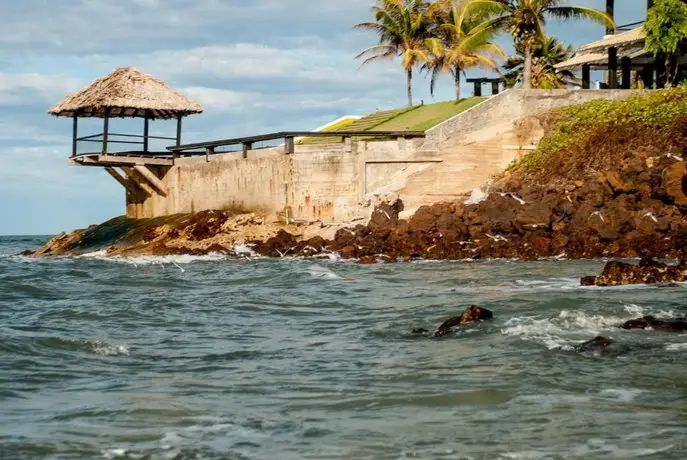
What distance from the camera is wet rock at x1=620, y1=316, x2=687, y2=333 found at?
38.6ft

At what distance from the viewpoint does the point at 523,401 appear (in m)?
8.54

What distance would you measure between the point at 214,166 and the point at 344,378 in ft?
71.5

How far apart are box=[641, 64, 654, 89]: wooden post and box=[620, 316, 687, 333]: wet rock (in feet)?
82.8

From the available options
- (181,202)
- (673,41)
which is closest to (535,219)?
(673,41)

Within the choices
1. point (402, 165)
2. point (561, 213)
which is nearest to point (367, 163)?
point (402, 165)

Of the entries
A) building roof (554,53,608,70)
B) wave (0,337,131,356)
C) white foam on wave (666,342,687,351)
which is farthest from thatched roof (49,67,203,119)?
white foam on wave (666,342,687,351)

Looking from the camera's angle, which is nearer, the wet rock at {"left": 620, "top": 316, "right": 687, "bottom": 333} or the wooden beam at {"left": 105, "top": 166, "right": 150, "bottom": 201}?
the wet rock at {"left": 620, "top": 316, "right": 687, "bottom": 333}

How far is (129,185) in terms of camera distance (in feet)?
114

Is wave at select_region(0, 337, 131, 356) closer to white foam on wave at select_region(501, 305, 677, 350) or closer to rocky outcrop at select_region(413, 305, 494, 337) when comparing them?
rocky outcrop at select_region(413, 305, 494, 337)

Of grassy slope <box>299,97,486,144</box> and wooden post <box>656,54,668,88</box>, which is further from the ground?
wooden post <box>656,54,668,88</box>

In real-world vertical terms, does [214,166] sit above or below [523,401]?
above

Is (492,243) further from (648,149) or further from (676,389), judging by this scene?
(676,389)

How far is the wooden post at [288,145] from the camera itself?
91.8 ft

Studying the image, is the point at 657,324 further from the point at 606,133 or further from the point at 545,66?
the point at 545,66
